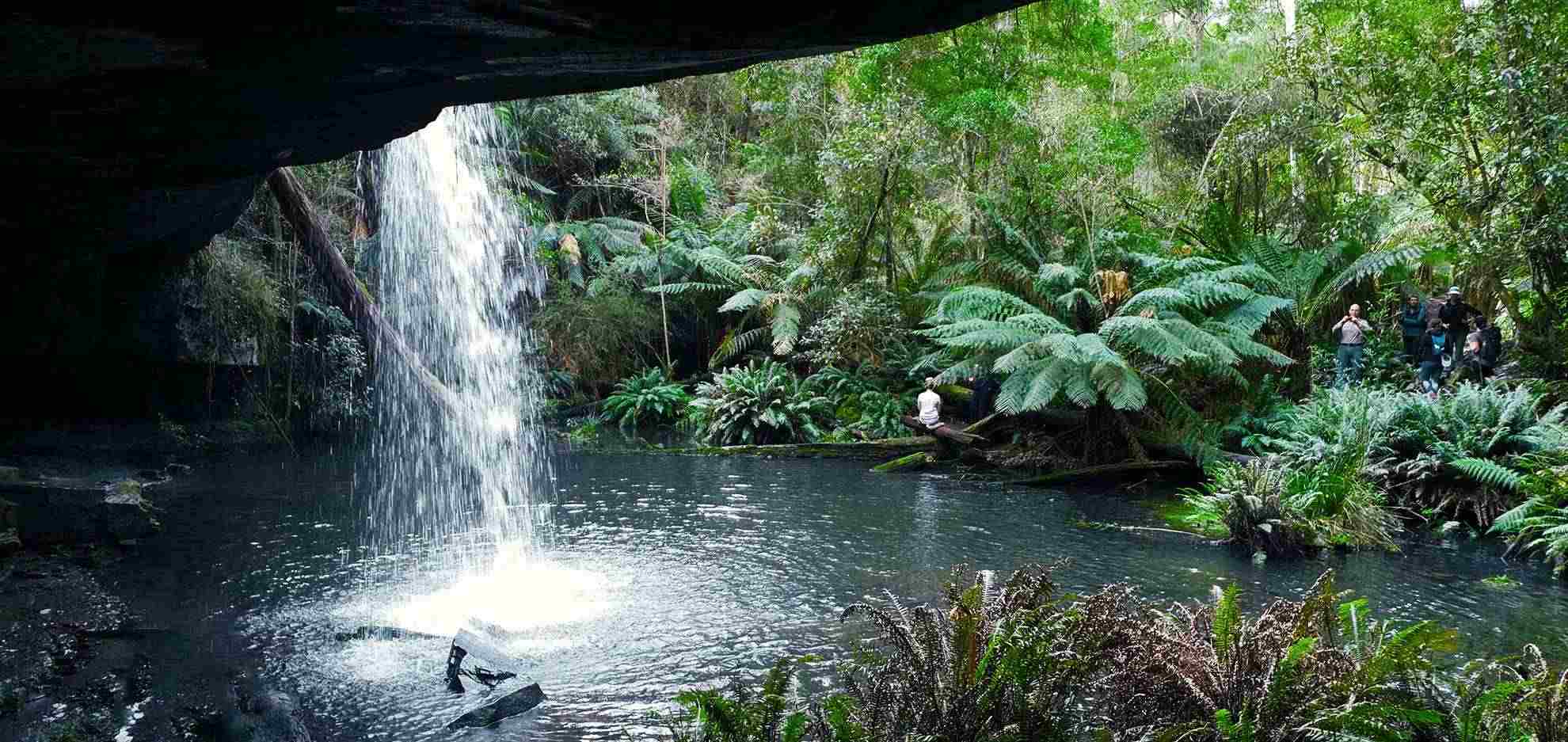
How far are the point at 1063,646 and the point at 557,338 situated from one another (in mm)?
18921

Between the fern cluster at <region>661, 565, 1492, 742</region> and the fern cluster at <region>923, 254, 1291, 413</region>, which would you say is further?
the fern cluster at <region>923, 254, 1291, 413</region>

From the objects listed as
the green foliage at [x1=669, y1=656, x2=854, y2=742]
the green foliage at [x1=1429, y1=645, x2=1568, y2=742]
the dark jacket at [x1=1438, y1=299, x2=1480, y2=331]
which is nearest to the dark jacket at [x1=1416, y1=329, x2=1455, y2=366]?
the dark jacket at [x1=1438, y1=299, x2=1480, y2=331]

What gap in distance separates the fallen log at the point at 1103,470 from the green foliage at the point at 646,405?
913 centimetres

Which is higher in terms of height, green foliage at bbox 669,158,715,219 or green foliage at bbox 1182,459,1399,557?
green foliage at bbox 669,158,715,219

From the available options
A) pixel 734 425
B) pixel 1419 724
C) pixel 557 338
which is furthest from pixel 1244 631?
pixel 557 338

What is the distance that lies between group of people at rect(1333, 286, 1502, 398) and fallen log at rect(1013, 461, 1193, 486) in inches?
104

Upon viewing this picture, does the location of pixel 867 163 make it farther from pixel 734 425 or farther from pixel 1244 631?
pixel 1244 631

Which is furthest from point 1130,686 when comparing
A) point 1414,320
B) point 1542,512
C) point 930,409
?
point 1414,320

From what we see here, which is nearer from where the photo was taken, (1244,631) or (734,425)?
(1244,631)

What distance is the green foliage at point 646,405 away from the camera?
20.3m

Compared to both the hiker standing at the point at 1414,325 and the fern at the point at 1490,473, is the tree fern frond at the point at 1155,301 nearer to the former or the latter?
the hiker standing at the point at 1414,325

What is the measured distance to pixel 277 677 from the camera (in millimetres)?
5145

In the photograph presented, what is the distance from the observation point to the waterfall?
10.1m

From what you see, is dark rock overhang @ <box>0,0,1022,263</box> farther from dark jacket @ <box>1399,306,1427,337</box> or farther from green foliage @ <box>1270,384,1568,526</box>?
dark jacket @ <box>1399,306,1427,337</box>
